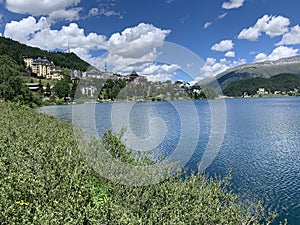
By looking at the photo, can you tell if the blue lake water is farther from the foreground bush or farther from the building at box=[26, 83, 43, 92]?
the building at box=[26, 83, 43, 92]

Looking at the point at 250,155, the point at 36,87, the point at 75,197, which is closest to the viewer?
the point at 75,197

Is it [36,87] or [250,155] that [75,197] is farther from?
[36,87]

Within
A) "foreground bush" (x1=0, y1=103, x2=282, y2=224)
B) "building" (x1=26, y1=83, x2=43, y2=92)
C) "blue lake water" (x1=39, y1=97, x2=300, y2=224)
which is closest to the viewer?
"foreground bush" (x1=0, y1=103, x2=282, y2=224)

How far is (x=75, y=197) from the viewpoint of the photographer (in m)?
11.7

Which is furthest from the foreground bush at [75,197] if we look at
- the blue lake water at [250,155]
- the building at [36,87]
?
the building at [36,87]

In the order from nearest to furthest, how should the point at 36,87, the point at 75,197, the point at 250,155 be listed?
1. the point at 75,197
2. the point at 250,155
3. the point at 36,87

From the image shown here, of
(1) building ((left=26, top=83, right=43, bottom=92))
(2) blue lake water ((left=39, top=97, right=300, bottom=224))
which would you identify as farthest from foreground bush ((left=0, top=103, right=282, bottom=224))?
(1) building ((left=26, top=83, right=43, bottom=92))

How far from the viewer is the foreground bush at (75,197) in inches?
384

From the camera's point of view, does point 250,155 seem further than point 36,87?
No

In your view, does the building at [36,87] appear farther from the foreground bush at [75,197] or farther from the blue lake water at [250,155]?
the foreground bush at [75,197]

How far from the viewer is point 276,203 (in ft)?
79.0

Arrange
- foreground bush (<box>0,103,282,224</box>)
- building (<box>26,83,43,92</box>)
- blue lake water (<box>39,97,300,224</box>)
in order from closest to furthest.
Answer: foreground bush (<box>0,103,282,224</box>) → blue lake water (<box>39,97,300,224</box>) → building (<box>26,83,43,92</box>)

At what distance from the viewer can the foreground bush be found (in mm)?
9750

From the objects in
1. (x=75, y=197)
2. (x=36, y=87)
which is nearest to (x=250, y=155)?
(x=75, y=197)
